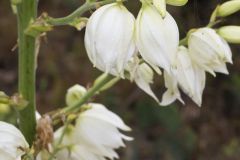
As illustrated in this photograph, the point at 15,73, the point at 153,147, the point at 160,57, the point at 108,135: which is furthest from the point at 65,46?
the point at 160,57

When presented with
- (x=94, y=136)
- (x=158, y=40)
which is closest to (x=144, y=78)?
(x=94, y=136)

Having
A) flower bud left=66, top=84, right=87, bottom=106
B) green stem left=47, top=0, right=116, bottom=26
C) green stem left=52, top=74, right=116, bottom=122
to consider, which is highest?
green stem left=47, top=0, right=116, bottom=26

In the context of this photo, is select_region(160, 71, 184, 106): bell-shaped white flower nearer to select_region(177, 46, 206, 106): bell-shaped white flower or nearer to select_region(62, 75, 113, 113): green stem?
select_region(177, 46, 206, 106): bell-shaped white flower

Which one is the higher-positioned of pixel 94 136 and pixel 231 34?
pixel 231 34

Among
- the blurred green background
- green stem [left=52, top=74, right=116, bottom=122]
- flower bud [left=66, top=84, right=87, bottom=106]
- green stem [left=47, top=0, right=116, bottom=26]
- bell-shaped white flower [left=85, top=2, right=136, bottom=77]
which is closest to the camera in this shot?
bell-shaped white flower [left=85, top=2, right=136, bottom=77]

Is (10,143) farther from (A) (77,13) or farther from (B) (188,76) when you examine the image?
(B) (188,76)

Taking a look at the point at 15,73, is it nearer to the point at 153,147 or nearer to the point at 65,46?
the point at 65,46

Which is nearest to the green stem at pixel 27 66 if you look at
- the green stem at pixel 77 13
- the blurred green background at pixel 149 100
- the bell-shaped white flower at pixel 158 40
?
the green stem at pixel 77 13

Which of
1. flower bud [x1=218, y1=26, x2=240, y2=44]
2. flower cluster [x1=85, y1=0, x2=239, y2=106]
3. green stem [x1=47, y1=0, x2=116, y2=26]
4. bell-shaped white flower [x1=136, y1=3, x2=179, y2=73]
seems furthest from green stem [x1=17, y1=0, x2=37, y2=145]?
flower bud [x1=218, y1=26, x2=240, y2=44]

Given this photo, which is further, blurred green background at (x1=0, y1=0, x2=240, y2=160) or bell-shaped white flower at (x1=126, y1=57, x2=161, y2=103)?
blurred green background at (x1=0, y1=0, x2=240, y2=160)
